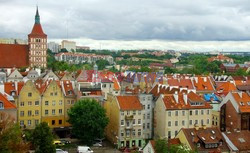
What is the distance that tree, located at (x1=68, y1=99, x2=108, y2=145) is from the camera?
214 feet

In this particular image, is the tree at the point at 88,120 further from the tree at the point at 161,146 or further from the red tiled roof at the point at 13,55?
the red tiled roof at the point at 13,55

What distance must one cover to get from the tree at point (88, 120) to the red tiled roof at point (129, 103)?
3855mm

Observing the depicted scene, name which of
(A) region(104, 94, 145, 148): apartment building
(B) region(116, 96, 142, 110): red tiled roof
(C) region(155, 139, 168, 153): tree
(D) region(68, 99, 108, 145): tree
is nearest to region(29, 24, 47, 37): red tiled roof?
(A) region(104, 94, 145, 148): apartment building

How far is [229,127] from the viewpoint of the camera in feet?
233

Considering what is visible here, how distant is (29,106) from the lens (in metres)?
72.6

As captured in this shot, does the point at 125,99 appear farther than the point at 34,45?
No

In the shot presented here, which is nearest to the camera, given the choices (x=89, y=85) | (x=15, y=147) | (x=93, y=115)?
(x=15, y=147)

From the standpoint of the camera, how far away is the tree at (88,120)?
65.3 metres

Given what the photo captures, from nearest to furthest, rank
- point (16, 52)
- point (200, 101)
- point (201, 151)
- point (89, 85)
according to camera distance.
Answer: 1. point (201, 151)
2. point (200, 101)
3. point (89, 85)
4. point (16, 52)

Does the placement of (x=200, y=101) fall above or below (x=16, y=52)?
below

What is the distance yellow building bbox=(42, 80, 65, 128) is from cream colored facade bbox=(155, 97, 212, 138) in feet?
63.5

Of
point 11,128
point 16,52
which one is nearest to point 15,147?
point 11,128

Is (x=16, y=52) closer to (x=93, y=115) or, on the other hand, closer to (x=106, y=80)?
(x=106, y=80)

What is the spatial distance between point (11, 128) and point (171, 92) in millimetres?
43388
